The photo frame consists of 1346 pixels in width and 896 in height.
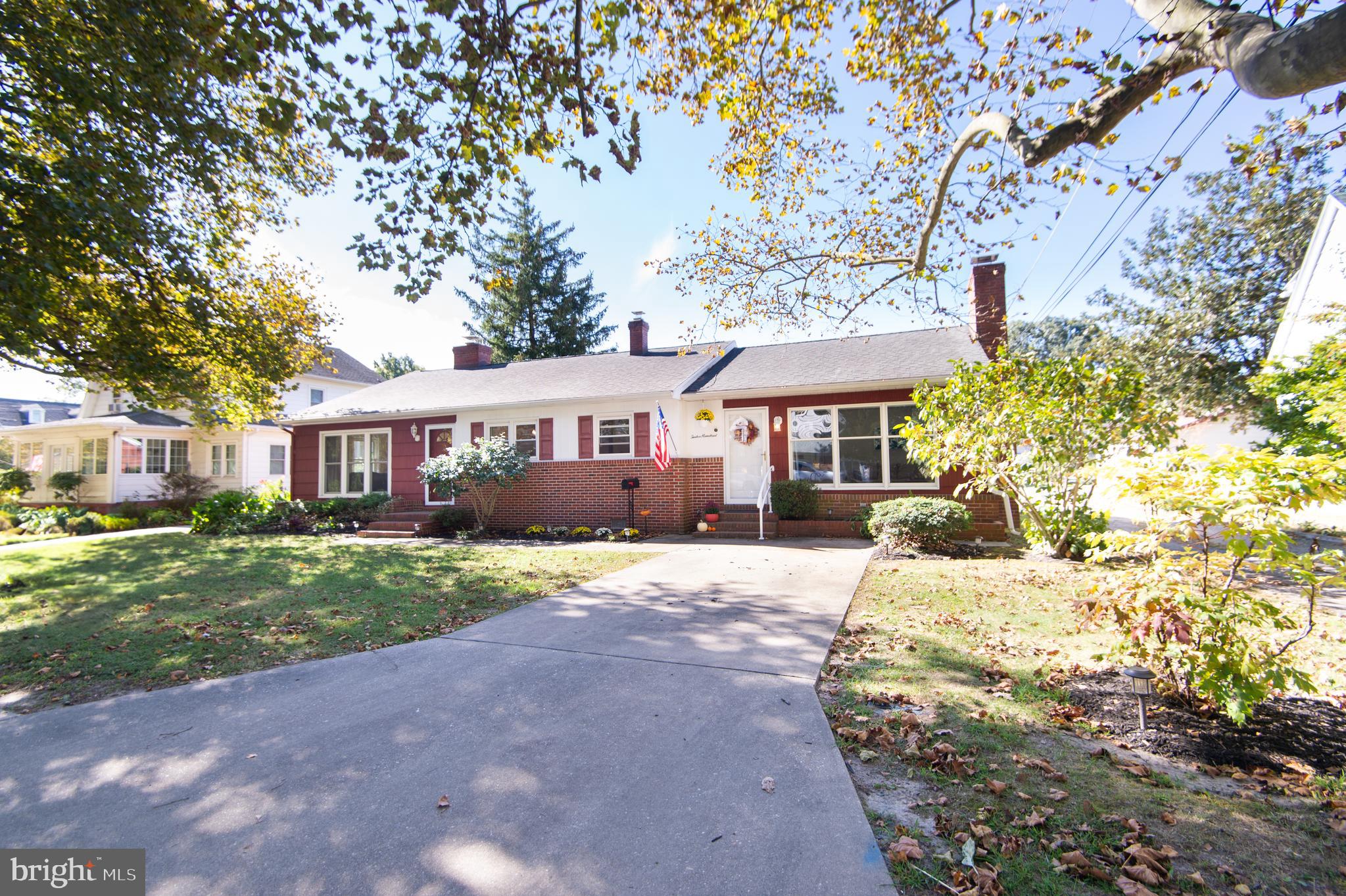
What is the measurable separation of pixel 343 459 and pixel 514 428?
20.1 ft

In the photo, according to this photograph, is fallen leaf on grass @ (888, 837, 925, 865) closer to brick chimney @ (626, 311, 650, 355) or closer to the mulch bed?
the mulch bed

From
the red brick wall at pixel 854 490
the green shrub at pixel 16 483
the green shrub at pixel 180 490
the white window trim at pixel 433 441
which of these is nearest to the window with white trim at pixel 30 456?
the green shrub at pixel 16 483

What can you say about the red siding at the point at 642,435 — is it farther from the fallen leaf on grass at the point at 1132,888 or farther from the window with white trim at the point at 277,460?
the window with white trim at the point at 277,460

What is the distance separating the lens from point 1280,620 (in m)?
3.24

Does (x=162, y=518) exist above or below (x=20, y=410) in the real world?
below

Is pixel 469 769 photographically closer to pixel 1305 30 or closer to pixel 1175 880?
pixel 1175 880

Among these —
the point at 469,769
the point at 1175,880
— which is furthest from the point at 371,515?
the point at 1175,880

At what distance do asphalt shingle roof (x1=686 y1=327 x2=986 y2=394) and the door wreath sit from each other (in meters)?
0.87

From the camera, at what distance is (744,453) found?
1400 centimetres

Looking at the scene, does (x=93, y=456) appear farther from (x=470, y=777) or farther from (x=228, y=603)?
(x=470, y=777)

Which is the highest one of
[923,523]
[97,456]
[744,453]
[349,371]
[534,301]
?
[534,301]

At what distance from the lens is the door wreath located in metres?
13.9

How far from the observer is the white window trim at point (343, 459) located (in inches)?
664

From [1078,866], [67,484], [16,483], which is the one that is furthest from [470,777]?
[16,483]
